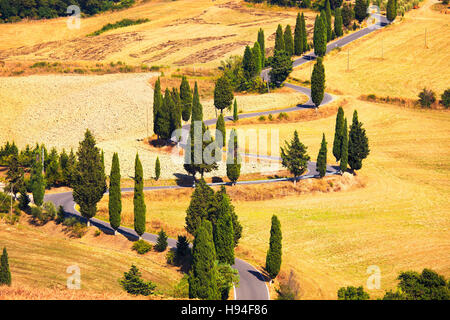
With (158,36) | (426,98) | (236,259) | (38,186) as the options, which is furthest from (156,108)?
(158,36)

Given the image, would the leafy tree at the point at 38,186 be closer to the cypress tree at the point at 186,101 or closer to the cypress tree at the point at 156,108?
the cypress tree at the point at 156,108

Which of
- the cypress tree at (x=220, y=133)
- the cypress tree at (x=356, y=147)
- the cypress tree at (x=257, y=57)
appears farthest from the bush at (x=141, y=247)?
the cypress tree at (x=257, y=57)

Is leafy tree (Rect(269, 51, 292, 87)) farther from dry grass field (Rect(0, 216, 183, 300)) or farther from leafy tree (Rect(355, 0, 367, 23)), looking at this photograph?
dry grass field (Rect(0, 216, 183, 300))

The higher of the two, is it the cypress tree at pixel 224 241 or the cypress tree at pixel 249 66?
the cypress tree at pixel 249 66

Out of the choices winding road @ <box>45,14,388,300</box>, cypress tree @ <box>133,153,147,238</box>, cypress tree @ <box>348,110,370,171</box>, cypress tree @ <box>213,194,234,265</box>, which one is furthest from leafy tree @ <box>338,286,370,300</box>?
cypress tree @ <box>348,110,370,171</box>

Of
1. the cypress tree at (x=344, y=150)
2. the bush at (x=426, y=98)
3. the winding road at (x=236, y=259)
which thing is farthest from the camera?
the bush at (x=426, y=98)

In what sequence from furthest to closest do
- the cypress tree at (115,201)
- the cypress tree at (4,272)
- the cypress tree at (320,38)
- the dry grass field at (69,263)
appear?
the cypress tree at (320,38) < the cypress tree at (115,201) < the dry grass field at (69,263) < the cypress tree at (4,272)
